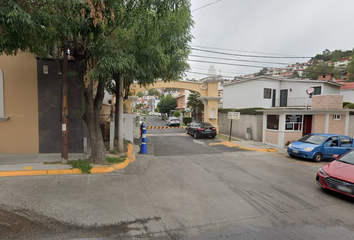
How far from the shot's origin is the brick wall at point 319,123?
13.9m

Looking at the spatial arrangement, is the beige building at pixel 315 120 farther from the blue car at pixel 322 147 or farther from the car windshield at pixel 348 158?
the car windshield at pixel 348 158

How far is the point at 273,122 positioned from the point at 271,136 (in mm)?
1014

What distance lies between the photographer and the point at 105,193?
5301 millimetres

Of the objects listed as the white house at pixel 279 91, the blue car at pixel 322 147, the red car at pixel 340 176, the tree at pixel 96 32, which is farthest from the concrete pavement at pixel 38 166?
the white house at pixel 279 91

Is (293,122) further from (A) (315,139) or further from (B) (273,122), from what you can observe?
(A) (315,139)

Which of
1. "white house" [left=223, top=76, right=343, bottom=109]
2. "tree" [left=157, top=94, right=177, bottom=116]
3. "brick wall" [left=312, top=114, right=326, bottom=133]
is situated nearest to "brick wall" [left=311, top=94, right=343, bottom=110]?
"brick wall" [left=312, top=114, right=326, bottom=133]

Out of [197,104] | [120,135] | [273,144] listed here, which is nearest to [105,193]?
[120,135]

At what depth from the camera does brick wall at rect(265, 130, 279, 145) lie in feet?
46.1

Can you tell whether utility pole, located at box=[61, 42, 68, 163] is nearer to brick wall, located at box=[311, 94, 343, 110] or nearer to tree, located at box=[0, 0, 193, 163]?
tree, located at box=[0, 0, 193, 163]

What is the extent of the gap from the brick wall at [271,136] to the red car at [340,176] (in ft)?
25.5

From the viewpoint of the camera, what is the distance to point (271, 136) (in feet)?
47.4

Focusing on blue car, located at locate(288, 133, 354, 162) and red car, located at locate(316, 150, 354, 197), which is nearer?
red car, located at locate(316, 150, 354, 197)

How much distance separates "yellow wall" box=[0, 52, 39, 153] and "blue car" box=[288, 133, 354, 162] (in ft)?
40.7

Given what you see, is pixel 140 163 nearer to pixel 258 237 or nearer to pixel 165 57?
pixel 165 57
